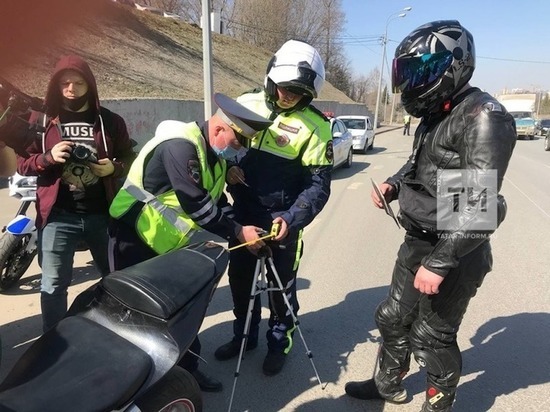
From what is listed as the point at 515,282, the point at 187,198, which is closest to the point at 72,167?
the point at 187,198

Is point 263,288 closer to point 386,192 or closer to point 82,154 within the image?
point 386,192

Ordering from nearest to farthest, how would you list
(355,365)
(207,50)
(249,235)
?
(249,235)
(355,365)
(207,50)

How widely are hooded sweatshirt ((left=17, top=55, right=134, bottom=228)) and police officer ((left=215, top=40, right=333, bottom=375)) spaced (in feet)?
2.76

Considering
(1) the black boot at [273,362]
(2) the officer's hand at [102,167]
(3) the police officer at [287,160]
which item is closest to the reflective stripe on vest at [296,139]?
(3) the police officer at [287,160]

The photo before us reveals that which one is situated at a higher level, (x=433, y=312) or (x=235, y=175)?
(x=235, y=175)

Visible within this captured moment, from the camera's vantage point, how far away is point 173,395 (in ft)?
6.48

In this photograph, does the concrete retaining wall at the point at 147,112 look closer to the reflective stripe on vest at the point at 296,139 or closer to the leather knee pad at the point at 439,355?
the reflective stripe on vest at the point at 296,139

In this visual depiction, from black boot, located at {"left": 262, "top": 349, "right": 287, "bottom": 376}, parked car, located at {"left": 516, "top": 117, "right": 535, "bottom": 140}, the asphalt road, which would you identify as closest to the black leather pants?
the asphalt road

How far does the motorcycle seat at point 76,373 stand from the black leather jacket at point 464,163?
1399mm

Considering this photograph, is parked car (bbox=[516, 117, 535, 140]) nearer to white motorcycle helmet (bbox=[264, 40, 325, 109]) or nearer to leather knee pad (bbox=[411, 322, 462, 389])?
white motorcycle helmet (bbox=[264, 40, 325, 109])

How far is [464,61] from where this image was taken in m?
2.27

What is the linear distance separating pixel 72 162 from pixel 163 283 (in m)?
1.27

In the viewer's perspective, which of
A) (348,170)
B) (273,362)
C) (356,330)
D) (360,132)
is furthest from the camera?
(360,132)

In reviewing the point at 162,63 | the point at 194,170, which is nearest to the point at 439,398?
the point at 194,170
